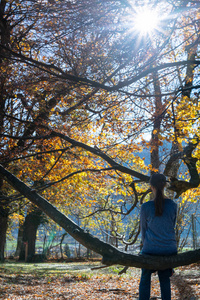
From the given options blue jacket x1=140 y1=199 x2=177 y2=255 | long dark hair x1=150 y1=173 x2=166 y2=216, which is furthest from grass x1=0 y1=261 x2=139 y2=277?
long dark hair x1=150 y1=173 x2=166 y2=216

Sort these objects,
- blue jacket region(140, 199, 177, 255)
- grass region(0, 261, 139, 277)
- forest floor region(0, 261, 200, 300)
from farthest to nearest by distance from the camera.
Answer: grass region(0, 261, 139, 277), forest floor region(0, 261, 200, 300), blue jacket region(140, 199, 177, 255)

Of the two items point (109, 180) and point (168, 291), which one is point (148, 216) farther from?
point (109, 180)

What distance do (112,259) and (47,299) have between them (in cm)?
492

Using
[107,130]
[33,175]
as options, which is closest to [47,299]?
[107,130]

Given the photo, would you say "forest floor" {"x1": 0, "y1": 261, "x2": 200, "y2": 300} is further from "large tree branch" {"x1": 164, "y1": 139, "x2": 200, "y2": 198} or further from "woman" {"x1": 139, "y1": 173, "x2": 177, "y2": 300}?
"woman" {"x1": 139, "y1": 173, "x2": 177, "y2": 300}

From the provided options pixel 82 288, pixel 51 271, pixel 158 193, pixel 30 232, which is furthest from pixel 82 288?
pixel 30 232

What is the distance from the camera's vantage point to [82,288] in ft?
27.3

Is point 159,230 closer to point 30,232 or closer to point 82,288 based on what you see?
point 82,288

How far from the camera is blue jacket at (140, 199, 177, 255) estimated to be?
296cm

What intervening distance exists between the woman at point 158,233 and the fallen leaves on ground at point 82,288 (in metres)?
3.45

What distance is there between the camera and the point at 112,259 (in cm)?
271

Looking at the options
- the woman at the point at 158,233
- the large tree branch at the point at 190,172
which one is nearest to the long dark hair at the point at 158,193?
the woman at the point at 158,233

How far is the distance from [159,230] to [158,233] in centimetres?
3

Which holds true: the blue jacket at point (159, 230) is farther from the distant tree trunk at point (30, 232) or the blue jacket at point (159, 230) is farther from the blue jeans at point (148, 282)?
the distant tree trunk at point (30, 232)
